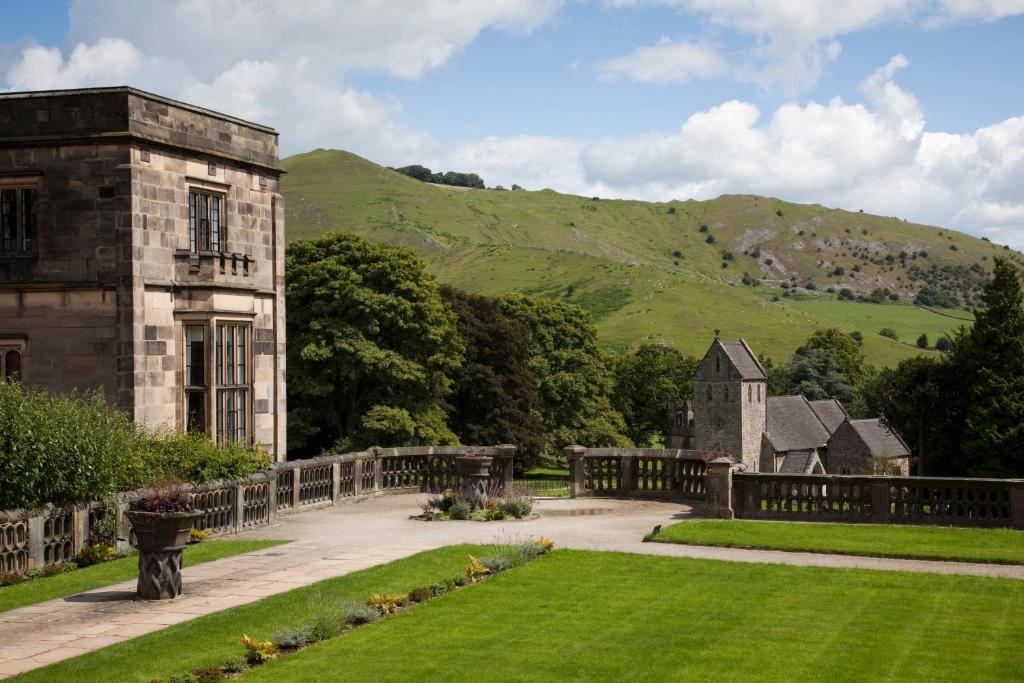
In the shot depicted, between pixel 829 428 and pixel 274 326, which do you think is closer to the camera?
pixel 274 326

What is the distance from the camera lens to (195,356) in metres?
26.5

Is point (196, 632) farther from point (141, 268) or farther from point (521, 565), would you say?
point (141, 268)

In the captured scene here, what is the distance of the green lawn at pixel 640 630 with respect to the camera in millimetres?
12617

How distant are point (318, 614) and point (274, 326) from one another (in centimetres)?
1555

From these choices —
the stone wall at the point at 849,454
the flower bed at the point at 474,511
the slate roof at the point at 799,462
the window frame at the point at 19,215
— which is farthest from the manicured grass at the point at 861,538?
the slate roof at the point at 799,462

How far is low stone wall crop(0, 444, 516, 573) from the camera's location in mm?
18812

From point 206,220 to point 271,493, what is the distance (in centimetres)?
691

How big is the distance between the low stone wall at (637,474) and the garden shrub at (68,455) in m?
10.8

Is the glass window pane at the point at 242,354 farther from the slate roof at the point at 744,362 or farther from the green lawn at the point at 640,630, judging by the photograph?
the slate roof at the point at 744,362

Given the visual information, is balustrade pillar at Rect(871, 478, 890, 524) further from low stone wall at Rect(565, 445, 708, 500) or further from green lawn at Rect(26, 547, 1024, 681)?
green lawn at Rect(26, 547, 1024, 681)

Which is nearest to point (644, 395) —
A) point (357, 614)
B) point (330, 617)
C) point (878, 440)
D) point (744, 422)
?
point (744, 422)

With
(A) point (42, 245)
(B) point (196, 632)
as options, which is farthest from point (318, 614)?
(A) point (42, 245)

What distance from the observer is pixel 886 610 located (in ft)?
52.1

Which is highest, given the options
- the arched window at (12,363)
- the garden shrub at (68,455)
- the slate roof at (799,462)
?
the arched window at (12,363)
